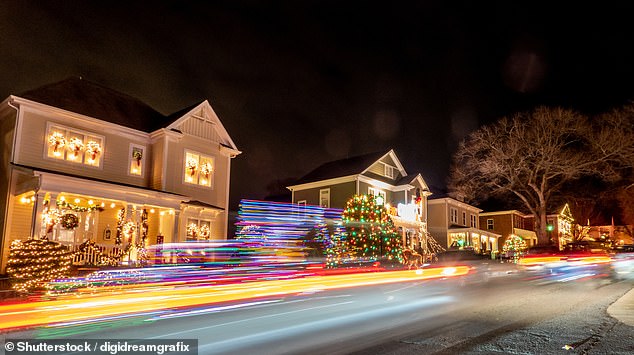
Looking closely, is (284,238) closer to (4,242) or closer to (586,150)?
(4,242)

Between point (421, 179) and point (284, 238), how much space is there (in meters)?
17.0

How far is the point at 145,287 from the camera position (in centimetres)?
1129

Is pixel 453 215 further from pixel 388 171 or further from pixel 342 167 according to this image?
pixel 342 167

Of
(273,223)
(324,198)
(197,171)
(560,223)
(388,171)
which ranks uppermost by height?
(388,171)

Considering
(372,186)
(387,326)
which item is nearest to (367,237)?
(372,186)

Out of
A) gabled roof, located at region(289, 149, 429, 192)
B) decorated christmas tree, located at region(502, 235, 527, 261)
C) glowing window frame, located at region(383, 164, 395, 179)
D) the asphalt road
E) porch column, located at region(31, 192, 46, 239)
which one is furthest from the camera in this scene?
glowing window frame, located at region(383, 164, 395, 179)

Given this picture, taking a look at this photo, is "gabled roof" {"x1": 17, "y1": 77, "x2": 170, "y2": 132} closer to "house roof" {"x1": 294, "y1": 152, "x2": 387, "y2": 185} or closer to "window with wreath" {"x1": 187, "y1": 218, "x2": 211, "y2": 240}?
"window with wreath" {"x1": 187, "y1": 218, "x2": 211, "y2": 240}

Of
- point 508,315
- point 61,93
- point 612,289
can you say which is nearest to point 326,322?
point 508,315

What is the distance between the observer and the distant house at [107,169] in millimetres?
18359

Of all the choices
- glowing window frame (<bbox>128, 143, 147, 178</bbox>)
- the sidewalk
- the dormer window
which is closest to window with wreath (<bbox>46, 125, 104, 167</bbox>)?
glowing window frame (<bbox>128, 143, 147, 178</bbox>)

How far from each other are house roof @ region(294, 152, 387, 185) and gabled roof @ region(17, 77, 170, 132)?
15.1 meters

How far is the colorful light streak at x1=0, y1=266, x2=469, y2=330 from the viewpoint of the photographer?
24.6 feet

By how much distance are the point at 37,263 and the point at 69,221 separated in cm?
479

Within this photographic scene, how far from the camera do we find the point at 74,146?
20219mm
